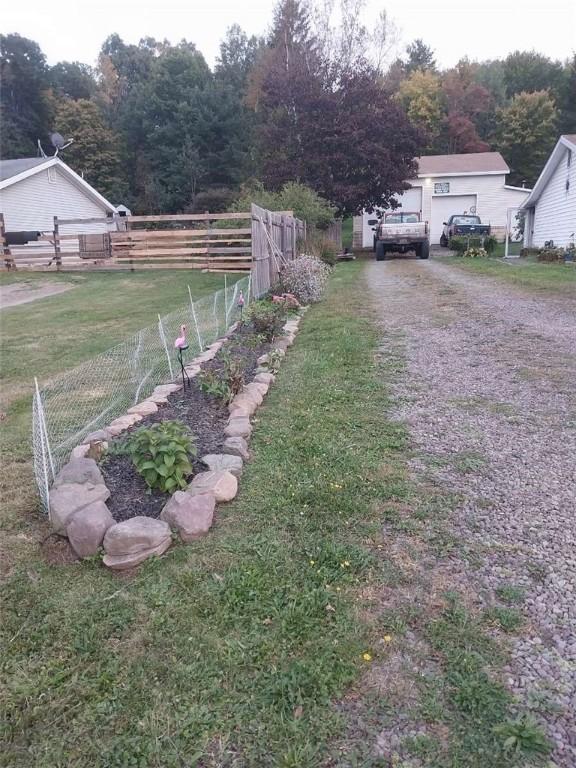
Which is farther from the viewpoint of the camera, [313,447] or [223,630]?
[313,447]

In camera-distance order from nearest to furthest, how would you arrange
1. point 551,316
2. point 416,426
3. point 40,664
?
1. point 40,664
2. point 416,426
3. point 551,316

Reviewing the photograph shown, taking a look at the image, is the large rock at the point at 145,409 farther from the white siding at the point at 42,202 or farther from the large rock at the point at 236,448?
the white siding at the point at 42,202

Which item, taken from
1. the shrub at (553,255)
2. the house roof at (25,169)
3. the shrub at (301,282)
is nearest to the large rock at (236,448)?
the shrub at (301,282)

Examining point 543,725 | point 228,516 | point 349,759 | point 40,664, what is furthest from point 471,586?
point 40,664

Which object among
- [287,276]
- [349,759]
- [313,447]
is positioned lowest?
[349,759]

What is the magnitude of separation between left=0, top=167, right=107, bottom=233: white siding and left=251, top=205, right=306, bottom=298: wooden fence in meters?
12.2

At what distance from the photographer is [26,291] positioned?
14484mm

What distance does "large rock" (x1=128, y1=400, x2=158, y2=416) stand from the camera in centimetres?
430

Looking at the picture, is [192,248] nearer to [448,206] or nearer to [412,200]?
[412,200]

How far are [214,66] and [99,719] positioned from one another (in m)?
52.0

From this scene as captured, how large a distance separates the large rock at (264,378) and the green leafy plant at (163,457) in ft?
6.42

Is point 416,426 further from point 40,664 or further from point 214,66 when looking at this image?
point 214,66

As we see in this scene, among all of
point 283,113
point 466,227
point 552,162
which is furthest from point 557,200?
point 283,113

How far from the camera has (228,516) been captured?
Result: 9.96 feet
